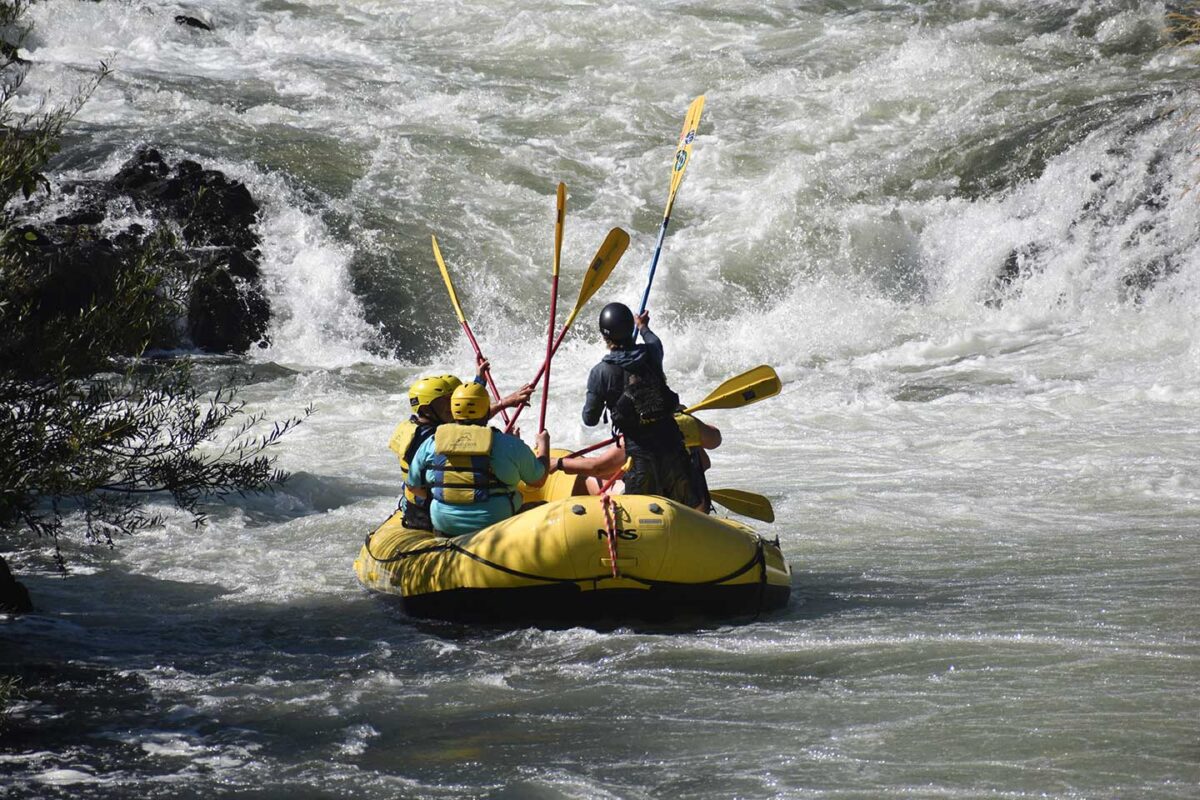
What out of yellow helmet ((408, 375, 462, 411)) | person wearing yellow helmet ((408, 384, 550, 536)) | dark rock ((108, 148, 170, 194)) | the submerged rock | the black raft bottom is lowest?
the black raft bottom

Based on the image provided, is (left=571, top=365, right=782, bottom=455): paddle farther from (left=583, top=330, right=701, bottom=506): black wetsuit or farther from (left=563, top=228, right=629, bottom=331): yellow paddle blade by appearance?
(left=563, top=228, right=629, bottom=331): yellow paddle blade

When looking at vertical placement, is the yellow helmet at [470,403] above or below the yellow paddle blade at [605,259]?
below

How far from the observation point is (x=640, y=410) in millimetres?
5840

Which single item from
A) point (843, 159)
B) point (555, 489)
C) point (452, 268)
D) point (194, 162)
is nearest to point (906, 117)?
point (843, 159)

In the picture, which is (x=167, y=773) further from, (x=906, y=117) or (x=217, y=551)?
(x=906, y=117)

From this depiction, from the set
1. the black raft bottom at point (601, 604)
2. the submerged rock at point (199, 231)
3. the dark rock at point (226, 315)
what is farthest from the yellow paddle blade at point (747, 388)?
the dark rock at point (226, 315)

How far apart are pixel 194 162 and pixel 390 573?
9.02m

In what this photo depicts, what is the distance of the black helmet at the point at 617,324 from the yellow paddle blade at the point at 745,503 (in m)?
0.89

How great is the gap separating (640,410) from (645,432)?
12cm

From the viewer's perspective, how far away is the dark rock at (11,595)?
5.61 m

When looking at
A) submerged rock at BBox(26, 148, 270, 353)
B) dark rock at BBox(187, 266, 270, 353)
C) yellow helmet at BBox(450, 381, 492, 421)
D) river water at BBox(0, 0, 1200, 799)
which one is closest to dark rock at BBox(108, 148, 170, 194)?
submerged rock at BBox(26, 148, 270, 353)

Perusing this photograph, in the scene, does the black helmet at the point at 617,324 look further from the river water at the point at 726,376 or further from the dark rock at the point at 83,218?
the dark rock at the point at 83,218

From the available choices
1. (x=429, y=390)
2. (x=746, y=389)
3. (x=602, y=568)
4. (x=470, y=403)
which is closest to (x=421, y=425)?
(x=429, y=390)

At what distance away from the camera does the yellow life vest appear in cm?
567
